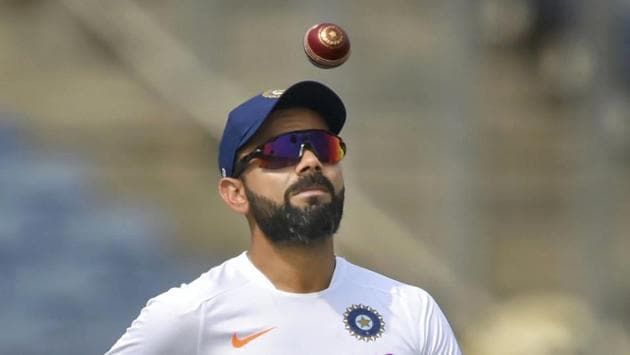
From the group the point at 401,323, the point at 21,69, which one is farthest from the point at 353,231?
the point at 401,323

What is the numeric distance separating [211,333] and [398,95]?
506 centimetres

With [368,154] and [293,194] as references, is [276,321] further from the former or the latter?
[368,154]

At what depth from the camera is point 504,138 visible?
8469 mm

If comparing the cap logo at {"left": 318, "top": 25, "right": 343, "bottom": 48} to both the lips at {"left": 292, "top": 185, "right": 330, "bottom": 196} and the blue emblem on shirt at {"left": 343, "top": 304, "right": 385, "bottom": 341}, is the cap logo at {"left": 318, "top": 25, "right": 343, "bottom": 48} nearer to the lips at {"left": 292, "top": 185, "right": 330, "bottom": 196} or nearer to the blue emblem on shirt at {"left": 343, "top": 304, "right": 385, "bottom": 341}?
the lips at {"left": 292, "top": 185, "right": 330, "bottom": 196}

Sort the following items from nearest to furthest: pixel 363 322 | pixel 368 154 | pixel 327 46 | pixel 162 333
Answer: pixel 162 333 < pixel 363 322 < pixel 327 46 < pixel 368 154

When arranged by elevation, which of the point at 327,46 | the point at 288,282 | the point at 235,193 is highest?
the point at 327,46

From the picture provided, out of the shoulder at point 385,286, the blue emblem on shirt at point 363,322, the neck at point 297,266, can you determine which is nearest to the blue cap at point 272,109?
the neck at point 297,266

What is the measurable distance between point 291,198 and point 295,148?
14cm

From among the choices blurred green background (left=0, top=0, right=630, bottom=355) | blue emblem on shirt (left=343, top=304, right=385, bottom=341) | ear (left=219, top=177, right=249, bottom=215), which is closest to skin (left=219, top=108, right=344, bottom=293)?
ear (left=219, top=177, right=249, bottom=215)

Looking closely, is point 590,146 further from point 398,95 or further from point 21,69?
point 21,69

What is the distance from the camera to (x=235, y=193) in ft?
12.2

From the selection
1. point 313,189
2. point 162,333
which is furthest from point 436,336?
point 162,333

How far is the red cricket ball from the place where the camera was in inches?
150

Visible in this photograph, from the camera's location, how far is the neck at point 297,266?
3.58 m
